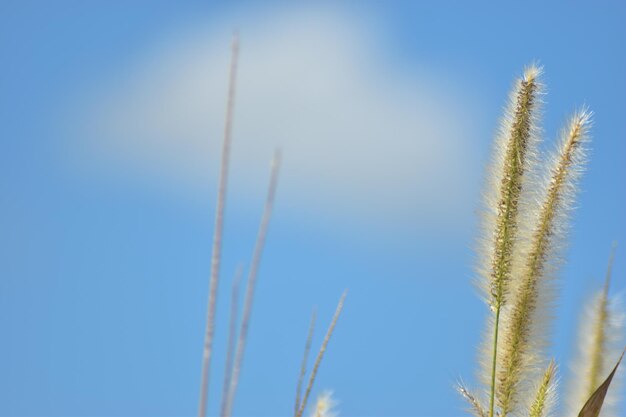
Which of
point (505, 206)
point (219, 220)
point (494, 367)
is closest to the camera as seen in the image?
point (219, 220)

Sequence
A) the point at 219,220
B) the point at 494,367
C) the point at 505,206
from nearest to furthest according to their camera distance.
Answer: the point at 219,220 → the point at 494,367 → the point at 505,206

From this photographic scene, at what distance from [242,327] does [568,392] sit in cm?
181

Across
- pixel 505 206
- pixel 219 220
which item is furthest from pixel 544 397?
pixel 219 220

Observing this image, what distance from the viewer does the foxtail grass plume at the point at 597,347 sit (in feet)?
10.5

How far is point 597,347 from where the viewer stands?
10.5 feet

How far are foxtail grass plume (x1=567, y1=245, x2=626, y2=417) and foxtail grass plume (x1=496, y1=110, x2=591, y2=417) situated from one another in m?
0.55

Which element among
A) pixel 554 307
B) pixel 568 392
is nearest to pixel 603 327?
pixel 568 392

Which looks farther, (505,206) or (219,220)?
(505,206)

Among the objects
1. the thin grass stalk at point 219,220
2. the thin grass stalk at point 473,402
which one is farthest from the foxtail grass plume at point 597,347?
the thin grass stalk at point 219,220

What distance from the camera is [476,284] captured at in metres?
2.82

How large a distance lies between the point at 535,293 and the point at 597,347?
68 cm

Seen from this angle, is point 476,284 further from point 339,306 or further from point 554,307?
point 339,306

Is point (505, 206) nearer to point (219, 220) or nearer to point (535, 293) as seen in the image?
point (535, 293)

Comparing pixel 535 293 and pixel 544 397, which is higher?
pixel 535 293
